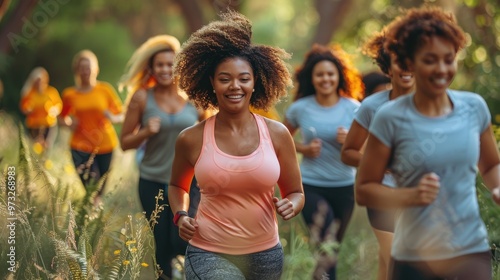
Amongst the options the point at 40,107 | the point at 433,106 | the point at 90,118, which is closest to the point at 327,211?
the point at 433,106

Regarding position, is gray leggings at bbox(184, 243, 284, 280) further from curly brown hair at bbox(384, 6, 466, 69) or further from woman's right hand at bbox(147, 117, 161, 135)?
woman's right hand at bbox(147, 117, 161, 135)

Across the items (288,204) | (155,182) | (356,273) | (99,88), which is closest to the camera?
(288,204)

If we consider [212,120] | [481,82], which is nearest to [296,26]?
[481,82]

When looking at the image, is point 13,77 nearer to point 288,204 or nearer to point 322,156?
point 322,156

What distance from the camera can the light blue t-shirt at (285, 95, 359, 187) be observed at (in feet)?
25.6

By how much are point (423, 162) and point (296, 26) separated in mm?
28358

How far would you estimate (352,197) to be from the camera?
7.84 meters

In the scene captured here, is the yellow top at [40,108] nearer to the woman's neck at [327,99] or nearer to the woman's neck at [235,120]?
the woman's neck at [327,99]

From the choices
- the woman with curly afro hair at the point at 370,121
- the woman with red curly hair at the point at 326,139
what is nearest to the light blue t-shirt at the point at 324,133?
the woman with red curly hair at the point at 326,139

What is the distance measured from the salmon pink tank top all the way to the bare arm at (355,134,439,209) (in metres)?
0.57

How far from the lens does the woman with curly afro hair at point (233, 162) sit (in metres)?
5.05

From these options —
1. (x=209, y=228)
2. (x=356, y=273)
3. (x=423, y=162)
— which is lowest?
(x=356, y=273)

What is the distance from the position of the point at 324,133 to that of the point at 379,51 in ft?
4.28

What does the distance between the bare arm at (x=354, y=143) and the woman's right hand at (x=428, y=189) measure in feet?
5.35
